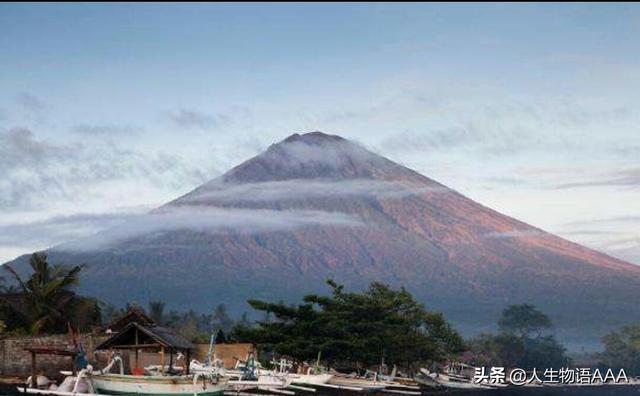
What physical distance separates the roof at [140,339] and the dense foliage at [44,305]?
27.0ft

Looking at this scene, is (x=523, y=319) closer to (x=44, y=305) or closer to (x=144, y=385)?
(x=44, y=305)

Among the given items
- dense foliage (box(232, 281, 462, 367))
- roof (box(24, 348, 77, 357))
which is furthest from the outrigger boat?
dense foliage (box(232, 281, 462, 367))

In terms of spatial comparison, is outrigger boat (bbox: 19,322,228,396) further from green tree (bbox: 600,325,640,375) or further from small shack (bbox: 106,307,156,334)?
green tree (bbox: 600,325,640,375)

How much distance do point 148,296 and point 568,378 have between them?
382 ft

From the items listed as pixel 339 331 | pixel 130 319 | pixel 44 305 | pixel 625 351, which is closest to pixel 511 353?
pixel 625 351

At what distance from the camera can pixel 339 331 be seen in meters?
47.0

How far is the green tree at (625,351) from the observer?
105 metres

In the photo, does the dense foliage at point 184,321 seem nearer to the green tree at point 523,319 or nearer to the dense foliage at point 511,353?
the dense foliage at point 511,353

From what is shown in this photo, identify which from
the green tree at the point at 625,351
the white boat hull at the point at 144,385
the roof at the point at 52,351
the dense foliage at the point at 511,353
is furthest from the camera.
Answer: the green tree at the point at 625,351

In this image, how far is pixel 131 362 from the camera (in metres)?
37.8

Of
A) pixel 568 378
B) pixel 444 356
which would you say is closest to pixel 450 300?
pixel 568 378

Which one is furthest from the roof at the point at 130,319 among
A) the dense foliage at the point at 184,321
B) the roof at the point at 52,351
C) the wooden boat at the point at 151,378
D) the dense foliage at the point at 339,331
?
the roof at the point at 52,351

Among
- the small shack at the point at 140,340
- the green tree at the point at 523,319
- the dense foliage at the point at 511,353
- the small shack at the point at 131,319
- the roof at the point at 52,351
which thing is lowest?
the roof at the point at 52,351

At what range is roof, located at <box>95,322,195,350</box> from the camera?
32.6m
